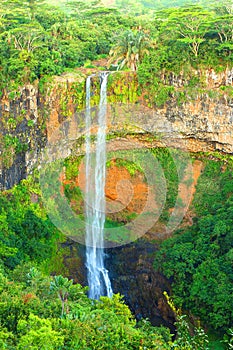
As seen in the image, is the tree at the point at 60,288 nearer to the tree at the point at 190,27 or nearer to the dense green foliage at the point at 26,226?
the dense green foliage at the point at 26,226

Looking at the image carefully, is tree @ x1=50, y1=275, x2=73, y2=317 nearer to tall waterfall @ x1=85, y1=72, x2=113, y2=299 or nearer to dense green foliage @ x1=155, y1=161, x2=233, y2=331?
dense green foliage @ x1=155, y1=161, x2=233, y2=331

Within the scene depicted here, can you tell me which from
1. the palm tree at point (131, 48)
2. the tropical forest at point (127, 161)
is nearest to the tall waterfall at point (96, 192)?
the tropical forest at point (127, 161)

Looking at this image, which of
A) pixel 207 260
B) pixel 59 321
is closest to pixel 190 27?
pixel 207 260

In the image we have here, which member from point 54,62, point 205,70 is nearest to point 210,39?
point 205,70

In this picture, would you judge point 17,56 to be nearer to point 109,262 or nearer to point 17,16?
point 17,16

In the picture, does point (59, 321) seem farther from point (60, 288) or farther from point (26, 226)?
point (26, 226)

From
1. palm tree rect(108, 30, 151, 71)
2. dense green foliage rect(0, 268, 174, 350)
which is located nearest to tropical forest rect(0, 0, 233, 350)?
palm tree rect(108, 30, 151, 71)
